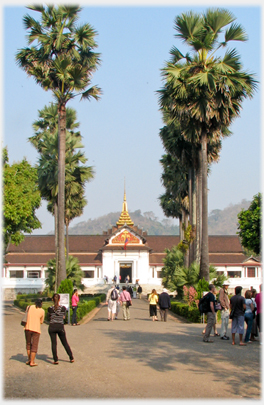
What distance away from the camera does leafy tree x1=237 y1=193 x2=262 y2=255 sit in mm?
36219

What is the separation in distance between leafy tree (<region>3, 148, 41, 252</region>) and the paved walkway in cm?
813

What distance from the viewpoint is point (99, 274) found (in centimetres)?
6444

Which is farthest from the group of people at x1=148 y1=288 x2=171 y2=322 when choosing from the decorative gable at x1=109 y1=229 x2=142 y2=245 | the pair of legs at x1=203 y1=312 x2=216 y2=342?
the decorative gable at x1=109 y1=229 x2=142 y2=245

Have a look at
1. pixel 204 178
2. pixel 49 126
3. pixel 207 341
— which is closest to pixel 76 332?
pixel 207 341

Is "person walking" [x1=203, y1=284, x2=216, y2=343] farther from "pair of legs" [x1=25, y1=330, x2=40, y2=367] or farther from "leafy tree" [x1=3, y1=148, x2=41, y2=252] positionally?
"leafy tree" [x1=3, y1=148, x2=41, y2=252]

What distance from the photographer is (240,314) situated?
13.1 m

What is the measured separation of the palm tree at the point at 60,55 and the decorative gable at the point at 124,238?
1619 inches

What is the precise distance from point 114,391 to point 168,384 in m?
1.01

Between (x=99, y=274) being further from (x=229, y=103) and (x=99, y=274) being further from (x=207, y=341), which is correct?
(x=207, y=341)

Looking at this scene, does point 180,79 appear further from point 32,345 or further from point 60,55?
point 32,345

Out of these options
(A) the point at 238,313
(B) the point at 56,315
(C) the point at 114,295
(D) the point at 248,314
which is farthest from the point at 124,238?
(B) the point at 56,315

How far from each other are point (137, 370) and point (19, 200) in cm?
1368

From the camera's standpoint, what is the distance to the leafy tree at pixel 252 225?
36.2 m

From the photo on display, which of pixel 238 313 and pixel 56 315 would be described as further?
pixel 238 313
